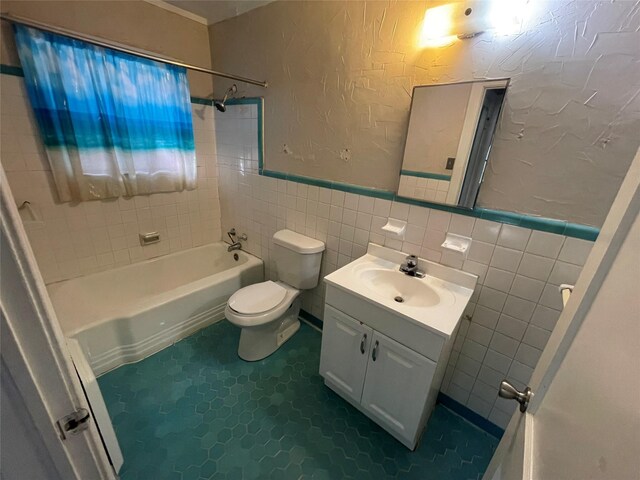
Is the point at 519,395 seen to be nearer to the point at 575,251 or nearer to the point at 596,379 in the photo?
the point at 596,379

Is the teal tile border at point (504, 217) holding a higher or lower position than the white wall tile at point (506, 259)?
higher

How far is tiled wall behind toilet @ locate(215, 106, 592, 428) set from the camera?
44.0 inches

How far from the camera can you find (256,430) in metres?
1.36

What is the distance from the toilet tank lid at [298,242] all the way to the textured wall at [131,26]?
146cm

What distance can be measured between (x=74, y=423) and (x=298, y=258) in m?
1.37

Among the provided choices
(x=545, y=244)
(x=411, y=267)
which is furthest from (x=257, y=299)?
(x=545, y=244)

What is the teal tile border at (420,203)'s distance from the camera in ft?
3.35

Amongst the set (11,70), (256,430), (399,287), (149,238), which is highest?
(11,70)

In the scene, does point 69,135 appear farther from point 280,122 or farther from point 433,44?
point 433,44

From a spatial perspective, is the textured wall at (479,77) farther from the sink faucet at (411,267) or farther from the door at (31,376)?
the door at (31,376)

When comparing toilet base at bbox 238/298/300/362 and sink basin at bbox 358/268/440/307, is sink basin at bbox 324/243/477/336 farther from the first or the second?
toilet base at bbox 238/298/300/362

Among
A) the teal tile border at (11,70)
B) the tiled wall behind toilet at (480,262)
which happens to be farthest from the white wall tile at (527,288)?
the teal tile border at (11,70)

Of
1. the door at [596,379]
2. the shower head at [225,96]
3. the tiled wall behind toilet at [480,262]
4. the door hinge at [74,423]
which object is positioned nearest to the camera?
the door at [596,379]

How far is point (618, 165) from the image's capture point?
0.90 metres
